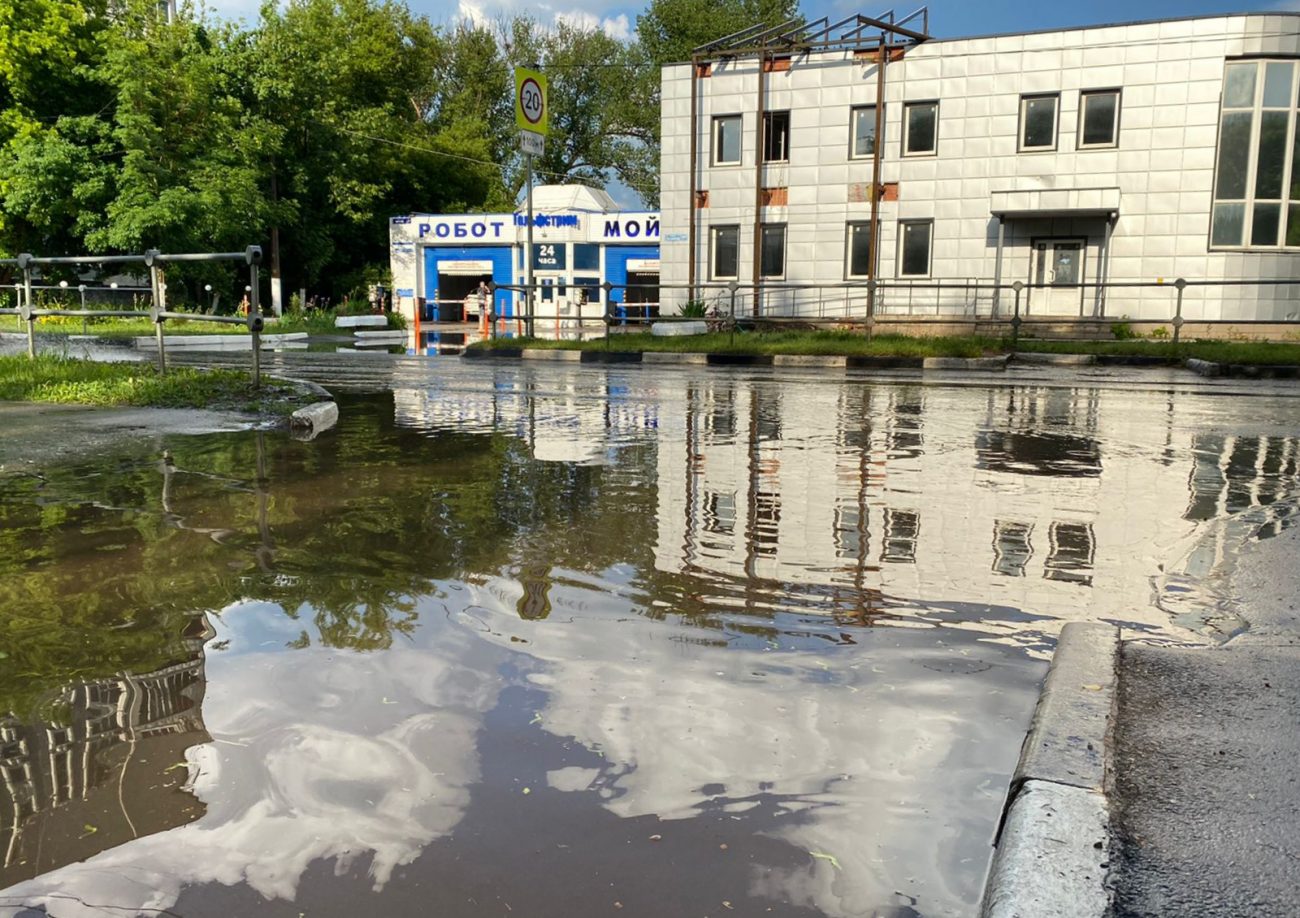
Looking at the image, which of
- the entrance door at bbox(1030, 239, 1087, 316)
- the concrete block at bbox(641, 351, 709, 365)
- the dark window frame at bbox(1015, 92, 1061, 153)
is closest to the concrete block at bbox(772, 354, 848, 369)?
the concrete block at bbox(641, 351, 709, 365)

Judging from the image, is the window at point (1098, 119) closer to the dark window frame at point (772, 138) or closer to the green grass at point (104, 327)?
the dark window frame at point (772, 138)

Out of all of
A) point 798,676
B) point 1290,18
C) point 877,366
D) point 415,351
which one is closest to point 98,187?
point 415,351

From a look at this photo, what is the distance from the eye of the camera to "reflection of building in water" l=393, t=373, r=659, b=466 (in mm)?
9195

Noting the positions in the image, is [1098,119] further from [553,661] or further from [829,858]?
[829,858]

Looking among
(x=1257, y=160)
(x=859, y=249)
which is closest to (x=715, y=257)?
(x=859, y=249)

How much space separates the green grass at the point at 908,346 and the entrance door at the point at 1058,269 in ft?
22.4

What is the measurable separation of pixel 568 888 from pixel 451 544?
327 cm

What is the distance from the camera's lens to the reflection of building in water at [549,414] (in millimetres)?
9195

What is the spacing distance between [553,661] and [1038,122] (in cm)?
3051

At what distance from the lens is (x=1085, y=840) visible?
241cm

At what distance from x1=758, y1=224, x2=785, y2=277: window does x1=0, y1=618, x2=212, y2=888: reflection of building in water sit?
103 feet

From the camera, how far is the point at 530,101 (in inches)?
1001

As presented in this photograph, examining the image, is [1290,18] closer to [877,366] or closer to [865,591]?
[877,366]

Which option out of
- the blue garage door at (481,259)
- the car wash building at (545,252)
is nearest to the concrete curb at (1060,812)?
the car wash building at (545,252)
